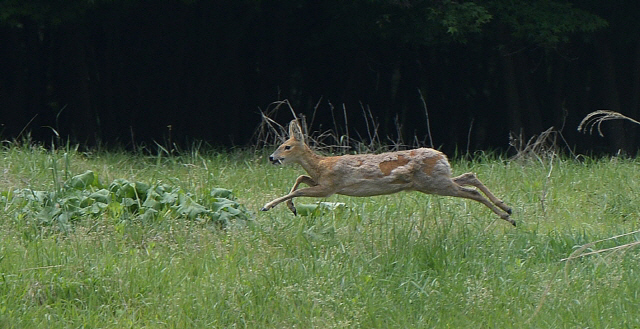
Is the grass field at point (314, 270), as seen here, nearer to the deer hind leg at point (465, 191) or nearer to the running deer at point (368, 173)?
the deer hind leg at point (465, 191)

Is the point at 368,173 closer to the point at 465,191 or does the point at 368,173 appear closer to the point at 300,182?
the point at 300,182

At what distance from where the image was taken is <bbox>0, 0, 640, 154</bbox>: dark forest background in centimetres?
1692

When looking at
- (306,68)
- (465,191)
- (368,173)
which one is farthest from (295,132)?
(306,68)

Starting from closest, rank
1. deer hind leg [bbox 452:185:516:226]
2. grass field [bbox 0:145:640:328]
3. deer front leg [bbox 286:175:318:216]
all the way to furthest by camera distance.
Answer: grass field [bbox 0:145:640:328], deer front leg [bbox 286:175:318:216], deer hind leg [bbox 452:185:516:226]

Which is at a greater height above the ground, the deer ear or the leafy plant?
the deer ear

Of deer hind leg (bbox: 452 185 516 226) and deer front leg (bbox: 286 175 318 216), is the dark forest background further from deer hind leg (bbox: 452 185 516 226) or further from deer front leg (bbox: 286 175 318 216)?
deer front leg (bbox: 286 175 318 216)

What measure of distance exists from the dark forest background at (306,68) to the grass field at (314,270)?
8.84 m

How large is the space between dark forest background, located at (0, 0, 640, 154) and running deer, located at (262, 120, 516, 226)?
8.48 m

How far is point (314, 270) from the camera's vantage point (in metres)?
6.02

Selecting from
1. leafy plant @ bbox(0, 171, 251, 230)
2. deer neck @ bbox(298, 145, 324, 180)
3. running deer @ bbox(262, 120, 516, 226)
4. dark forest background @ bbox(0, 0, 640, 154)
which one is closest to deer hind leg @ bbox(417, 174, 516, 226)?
running deer @ bbox(262, 120, 516, 226)

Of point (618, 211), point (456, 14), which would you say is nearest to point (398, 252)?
point (618, 211)

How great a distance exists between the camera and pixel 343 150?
1136cm

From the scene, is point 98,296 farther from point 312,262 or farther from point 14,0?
point 14,0

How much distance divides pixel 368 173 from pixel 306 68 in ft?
46.2
